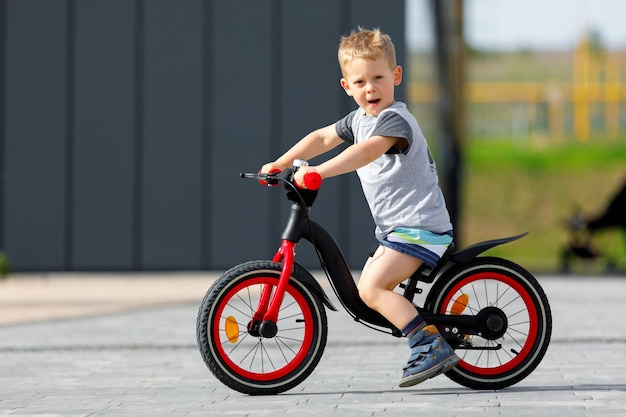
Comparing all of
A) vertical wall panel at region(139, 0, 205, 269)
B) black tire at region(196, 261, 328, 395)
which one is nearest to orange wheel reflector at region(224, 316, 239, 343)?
black tire at region(196, 261, 328, 395)

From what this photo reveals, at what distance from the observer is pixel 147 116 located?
18453 mm

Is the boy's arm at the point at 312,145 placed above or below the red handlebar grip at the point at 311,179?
above

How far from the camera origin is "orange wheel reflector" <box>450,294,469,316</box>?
6.27 metres

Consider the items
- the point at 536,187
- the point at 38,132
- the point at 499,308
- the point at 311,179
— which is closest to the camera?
the point at 311,179

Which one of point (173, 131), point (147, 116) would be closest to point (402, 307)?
point (173, 131)

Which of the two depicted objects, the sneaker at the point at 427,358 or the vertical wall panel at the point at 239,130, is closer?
the sneaker at the point at 427,358

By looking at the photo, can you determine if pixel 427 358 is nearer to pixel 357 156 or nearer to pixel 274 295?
pixel 274 295

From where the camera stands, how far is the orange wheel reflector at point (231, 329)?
19.7 ft

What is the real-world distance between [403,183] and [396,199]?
8cm

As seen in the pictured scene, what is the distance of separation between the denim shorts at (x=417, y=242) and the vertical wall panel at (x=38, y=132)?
12.9 metres

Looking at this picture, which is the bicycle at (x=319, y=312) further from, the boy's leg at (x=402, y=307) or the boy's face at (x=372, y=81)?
the boy's face at (x=372, y=81)

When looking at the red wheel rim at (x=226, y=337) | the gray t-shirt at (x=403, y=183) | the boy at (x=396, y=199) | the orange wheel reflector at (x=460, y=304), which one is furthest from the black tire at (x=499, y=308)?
the red wheel rim at (x=226, y=337)

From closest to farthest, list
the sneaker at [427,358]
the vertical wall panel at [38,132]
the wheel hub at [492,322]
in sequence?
the sneaker at [427,358]
the wheel hub at [492,322]
the vertical wall panel at [38,132]

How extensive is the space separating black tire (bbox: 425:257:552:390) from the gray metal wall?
12.1 metres
